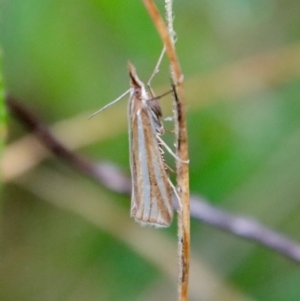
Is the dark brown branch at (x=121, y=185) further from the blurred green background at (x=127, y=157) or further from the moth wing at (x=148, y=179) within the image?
the moth wing at (x=148, y=179)

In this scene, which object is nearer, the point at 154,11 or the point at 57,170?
the point at 154,11

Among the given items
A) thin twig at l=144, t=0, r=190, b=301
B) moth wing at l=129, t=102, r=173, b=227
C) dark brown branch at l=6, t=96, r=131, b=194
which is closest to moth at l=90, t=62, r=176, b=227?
moth wing at l=129, t=102, r=173, b=227

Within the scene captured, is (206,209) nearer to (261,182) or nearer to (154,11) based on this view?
(261,182)

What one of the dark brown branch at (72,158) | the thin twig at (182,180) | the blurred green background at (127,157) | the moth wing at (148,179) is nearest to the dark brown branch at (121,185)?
the dark brown branch at (72,158)

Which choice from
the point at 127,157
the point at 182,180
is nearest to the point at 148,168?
the point at 182,180

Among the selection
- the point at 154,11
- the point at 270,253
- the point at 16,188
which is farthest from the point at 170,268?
the point at 154,11

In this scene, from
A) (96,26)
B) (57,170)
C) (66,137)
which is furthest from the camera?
(57,170)
